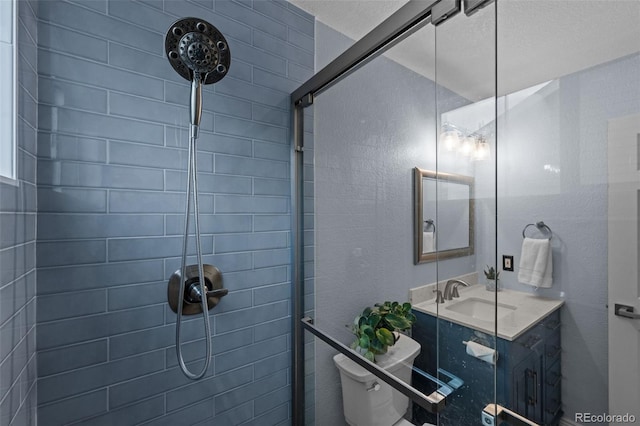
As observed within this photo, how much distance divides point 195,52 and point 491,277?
3.68 ft

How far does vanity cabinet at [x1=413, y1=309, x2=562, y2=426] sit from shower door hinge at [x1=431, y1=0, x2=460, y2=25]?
78 centimetres

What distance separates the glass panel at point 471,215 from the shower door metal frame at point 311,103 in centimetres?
5

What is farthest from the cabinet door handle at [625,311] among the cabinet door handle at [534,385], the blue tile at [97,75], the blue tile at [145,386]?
the blue tile at [97,75]

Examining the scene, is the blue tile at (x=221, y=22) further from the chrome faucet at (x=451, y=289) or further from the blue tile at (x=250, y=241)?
the chrome faucet at (x=451, y=289)

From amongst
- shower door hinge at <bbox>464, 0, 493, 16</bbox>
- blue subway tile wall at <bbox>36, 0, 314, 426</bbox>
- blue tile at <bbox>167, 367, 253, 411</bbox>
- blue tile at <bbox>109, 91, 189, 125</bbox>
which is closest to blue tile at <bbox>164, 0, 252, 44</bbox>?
blue subway tile wall at <bbox>36, 0, 314, 426</bbox>

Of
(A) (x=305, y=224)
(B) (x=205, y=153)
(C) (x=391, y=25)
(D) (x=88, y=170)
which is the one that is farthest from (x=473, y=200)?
(D) (x=88, y=170)

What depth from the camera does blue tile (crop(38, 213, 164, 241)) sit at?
0.93m

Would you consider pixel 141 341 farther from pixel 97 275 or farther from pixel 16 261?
pixel 16 261

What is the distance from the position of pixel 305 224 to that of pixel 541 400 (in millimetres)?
1044

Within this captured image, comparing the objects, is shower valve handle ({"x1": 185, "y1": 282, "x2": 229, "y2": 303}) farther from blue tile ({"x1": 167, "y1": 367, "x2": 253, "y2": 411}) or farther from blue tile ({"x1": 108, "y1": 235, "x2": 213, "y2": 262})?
blue tile ({"x1": 167, "y1": 367, "x2": 253, "y2": 411})

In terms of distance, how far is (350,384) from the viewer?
1.20 meters

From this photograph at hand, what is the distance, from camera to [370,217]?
1097mm

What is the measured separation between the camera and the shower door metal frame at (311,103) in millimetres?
814

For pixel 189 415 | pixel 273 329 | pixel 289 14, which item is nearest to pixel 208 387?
pixel 189 415
